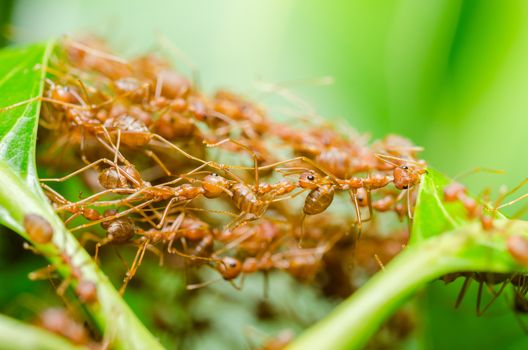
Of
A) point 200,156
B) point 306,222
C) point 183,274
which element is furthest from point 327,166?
point 183,274

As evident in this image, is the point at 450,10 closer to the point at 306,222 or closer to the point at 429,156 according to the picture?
the point at 429,156

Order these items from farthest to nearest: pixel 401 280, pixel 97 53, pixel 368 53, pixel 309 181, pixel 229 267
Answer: pixel 368 53, pixel 97 53, pixel 229 267, pixel 309 181, pixel 401 280

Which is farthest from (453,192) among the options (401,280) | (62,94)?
(62,94)

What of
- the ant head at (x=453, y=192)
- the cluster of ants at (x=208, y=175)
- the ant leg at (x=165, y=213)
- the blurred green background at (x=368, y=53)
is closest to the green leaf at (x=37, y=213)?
the cluster of ants at (x=208, y=175)

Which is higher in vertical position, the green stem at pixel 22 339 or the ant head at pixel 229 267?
the green stem at pixel 22 339

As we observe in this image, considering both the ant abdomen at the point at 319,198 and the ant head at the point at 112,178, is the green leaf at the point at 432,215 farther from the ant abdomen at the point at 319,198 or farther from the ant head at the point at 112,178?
the ant head at the point at 112,178

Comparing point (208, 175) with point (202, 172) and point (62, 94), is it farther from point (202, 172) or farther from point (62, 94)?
point (62, 94)

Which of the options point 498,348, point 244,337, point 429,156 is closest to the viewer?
point 498,348
